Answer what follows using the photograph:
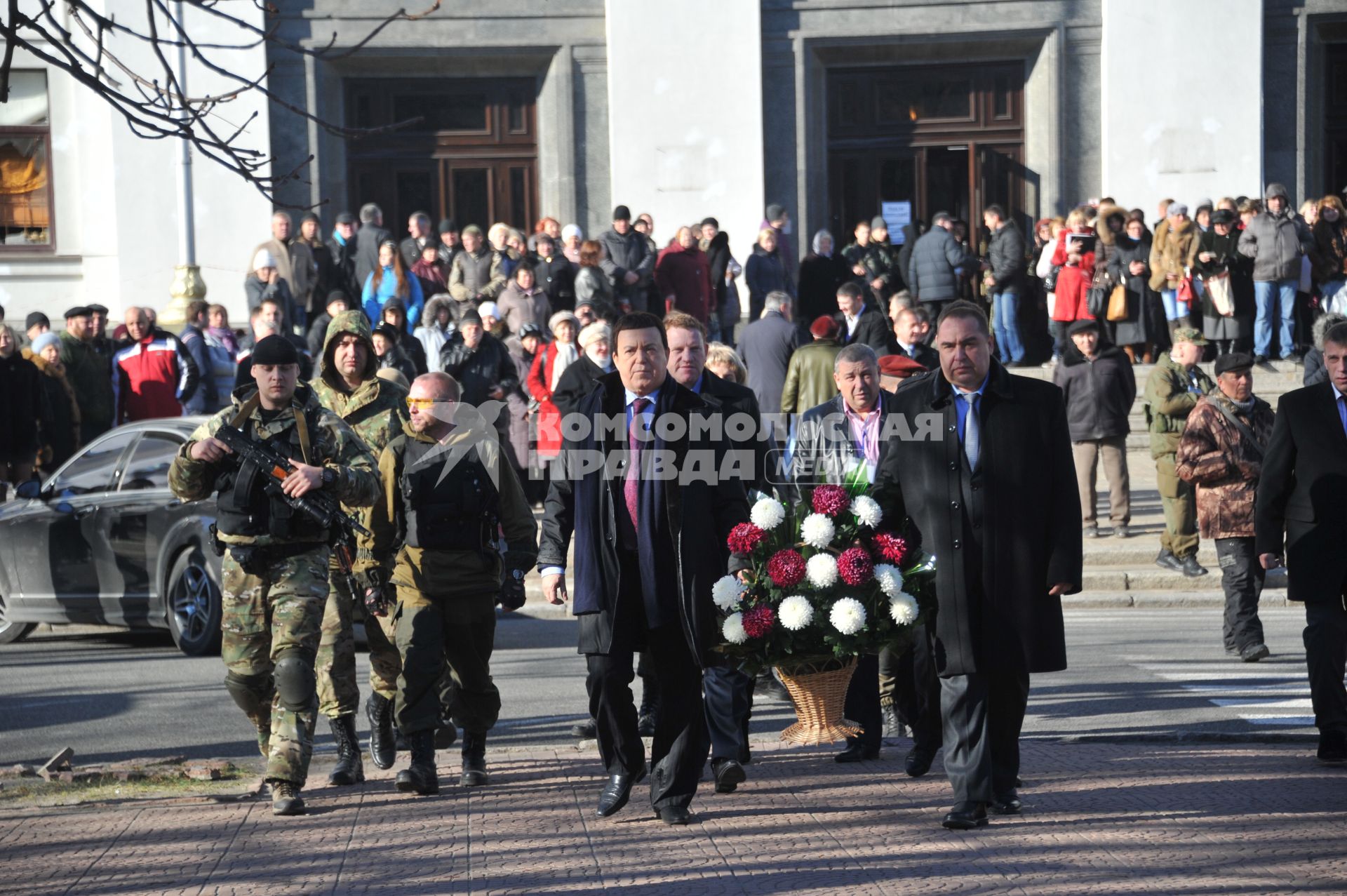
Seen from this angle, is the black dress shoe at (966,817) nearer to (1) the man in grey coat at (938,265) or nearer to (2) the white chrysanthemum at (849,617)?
(2) the white chrysanthemum at (849,617)

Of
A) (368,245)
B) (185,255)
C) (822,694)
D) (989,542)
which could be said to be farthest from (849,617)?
(185,255)

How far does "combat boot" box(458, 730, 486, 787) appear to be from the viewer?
7.72 meters

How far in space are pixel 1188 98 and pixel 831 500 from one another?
20078 millimetres

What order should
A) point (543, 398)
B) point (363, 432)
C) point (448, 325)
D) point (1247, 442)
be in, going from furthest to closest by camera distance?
point (448, 325), point (543, 398), point (1247, 442), point (363, 432)

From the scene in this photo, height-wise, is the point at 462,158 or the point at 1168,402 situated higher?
the point at 462,158

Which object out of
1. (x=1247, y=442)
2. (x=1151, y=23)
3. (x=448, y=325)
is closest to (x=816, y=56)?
(x=1151, y=23)

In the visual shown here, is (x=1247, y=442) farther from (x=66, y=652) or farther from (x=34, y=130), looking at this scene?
(x=34, y=130)

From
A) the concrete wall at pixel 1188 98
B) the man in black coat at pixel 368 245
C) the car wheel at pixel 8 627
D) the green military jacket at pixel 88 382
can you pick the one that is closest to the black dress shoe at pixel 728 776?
the car wheel at pixel 8 627

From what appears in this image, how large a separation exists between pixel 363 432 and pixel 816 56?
63.8ft

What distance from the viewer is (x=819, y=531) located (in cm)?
733

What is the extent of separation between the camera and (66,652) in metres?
13.0

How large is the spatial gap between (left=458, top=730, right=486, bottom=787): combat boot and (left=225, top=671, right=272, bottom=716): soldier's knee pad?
856 mm

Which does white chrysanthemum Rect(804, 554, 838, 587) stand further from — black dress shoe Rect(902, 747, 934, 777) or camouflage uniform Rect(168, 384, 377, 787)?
camouflage uniform Rect(168, 384, 377, 787)

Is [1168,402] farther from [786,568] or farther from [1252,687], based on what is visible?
[786,568]
